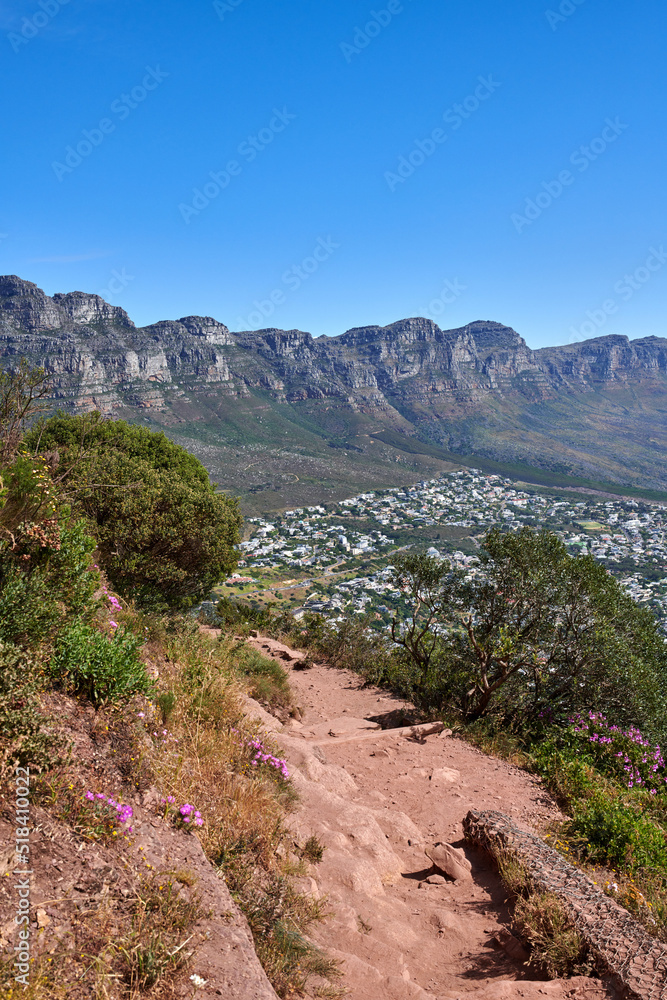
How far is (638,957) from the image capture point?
3752mm

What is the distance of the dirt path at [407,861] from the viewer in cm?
384

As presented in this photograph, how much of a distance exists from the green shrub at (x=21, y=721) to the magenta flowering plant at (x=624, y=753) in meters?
8.25

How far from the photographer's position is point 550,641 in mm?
10352

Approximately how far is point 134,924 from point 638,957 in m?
3.61

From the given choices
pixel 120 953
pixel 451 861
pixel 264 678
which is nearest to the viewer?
pixel 120 953

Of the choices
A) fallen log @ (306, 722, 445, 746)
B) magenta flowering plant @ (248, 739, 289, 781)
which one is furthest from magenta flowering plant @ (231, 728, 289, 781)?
fallen log @ (306, 722, 445, 746)

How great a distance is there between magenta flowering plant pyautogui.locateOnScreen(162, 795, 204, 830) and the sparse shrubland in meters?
0.01

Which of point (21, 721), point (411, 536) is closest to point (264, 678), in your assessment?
point (21, 721)

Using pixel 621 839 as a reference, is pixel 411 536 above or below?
below

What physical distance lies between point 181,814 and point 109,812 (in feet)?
2.06

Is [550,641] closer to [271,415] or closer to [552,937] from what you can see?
[552,937]

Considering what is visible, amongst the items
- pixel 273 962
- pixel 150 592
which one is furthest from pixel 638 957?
pixel 150 592

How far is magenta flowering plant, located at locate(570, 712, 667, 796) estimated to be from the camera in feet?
27.0

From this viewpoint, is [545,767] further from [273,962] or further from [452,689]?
[273,962]
